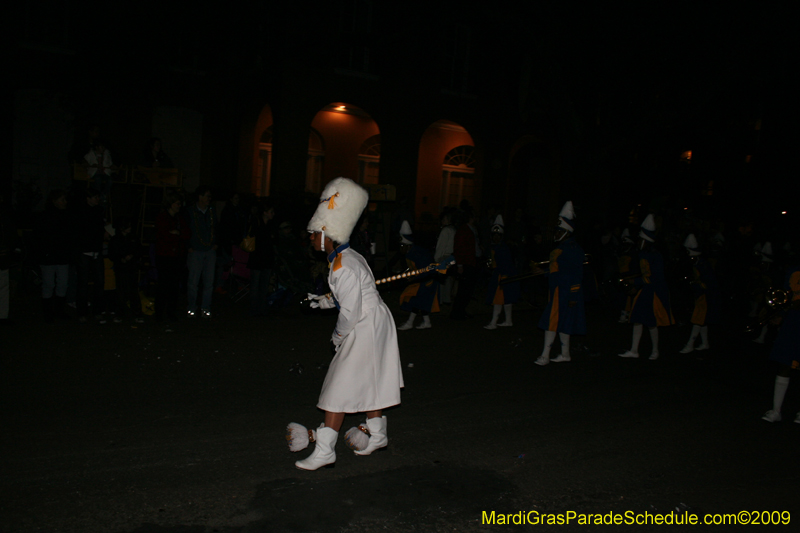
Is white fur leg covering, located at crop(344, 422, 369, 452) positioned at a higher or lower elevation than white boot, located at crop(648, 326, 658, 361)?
lower

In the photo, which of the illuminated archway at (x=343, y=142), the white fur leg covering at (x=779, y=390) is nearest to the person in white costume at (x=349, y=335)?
the white fur leg covering at (x=779, y=390)

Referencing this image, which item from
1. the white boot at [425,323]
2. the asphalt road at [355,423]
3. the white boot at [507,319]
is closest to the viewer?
the asphalt road at [355,423]

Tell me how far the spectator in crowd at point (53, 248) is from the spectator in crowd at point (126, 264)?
0.65 meters

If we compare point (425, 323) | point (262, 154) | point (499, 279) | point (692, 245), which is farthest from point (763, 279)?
point (262, 154)

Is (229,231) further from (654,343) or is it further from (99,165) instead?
(654,343)

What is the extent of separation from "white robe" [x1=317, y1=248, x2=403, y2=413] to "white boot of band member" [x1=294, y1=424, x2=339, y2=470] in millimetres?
178

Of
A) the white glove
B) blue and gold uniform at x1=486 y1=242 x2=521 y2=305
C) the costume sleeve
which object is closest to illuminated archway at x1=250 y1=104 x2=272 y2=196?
blue and gold uniform at x1=486 y1=242 x2=521 y2=305

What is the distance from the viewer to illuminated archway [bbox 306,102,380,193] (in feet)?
68.2

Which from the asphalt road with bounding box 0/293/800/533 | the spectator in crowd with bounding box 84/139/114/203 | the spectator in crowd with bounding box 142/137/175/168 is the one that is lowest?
the asphalt road with bounding box 0/293/800/533

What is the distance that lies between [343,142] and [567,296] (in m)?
14.7

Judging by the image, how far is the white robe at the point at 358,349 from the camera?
14.4 feet

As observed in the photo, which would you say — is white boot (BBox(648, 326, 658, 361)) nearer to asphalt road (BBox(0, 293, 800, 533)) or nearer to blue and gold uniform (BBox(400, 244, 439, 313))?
asphalt road (BBox(0, 293, 800, 533))

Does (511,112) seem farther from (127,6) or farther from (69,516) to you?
(69,516)

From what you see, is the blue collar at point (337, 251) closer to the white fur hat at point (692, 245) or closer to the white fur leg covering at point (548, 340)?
the white fur leg covering at point (548, 340)
